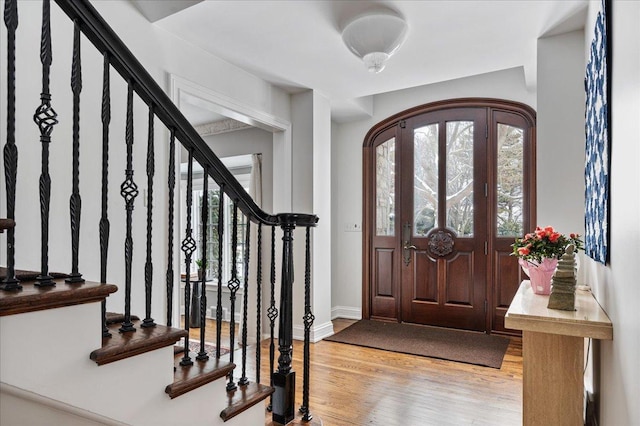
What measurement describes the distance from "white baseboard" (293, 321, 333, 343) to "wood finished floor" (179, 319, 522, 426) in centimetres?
25

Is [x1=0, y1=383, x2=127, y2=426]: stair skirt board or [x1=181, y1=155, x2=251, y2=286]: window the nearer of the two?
[x1=0, y1=383, x2=127, y2=426]: stair skirt board

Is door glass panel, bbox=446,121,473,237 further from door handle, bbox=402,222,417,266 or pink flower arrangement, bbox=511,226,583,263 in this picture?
pink flower arrangement, bbox=511,226,583,263

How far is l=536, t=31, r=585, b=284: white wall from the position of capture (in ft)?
8.76

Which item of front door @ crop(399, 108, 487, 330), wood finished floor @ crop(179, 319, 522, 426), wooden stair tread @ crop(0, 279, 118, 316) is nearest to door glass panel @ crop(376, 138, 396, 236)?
front door @ crop(399, 108, 487, 330)

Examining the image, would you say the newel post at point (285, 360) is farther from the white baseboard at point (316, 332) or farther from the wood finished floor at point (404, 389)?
the white baseboard at point (316, 332)

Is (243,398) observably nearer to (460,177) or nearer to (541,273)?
(541,273)

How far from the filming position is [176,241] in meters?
2.80

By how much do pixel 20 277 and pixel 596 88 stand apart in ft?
8.07

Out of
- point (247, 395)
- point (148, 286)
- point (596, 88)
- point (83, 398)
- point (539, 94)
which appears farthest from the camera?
point (539, 94)

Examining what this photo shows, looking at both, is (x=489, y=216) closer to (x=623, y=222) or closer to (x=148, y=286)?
(x=623, y=222)

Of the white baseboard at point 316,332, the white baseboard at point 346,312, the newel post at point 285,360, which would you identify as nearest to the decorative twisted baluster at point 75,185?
the newel post at point 285,360

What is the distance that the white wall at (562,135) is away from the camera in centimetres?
267

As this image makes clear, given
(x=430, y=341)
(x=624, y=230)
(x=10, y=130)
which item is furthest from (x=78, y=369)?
(x=430, y=341)

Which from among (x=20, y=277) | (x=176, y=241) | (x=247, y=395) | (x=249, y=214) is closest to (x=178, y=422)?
(x=247, y=395)
